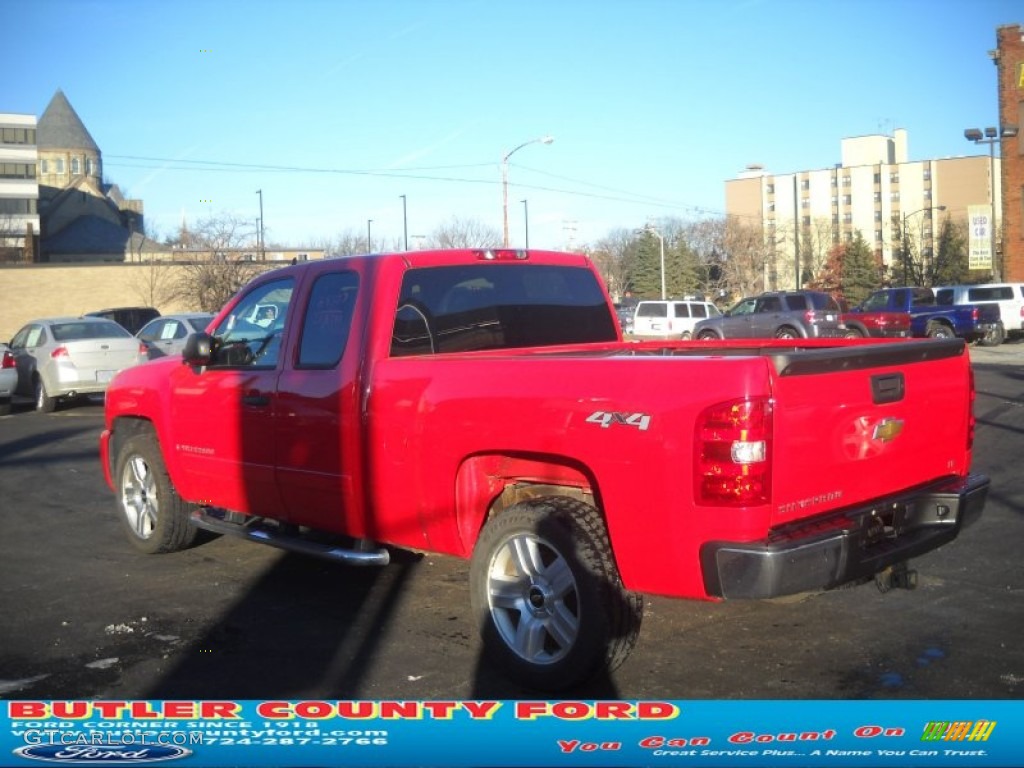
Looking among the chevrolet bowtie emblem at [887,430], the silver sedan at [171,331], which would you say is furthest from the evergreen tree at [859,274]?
the chevrolet bowtie emblem at [887,430]

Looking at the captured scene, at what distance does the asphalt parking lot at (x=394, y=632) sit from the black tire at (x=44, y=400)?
37.9ft

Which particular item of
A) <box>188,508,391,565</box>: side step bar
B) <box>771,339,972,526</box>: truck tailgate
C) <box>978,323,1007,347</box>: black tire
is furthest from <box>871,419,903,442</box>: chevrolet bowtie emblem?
<box>978,323,1007,347</box>: black tire

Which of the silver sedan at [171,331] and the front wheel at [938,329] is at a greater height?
the silver sedan at [171,331]

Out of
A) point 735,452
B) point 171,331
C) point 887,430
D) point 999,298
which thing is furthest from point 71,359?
point 999,298

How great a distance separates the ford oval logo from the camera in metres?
3.25

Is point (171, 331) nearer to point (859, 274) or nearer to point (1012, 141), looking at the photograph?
point (1012, 141)

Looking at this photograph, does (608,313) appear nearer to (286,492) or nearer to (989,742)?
(286,492)

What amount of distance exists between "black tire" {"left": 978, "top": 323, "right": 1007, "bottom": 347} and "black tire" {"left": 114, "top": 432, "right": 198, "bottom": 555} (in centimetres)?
2955

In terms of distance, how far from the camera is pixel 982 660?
490 centimetres

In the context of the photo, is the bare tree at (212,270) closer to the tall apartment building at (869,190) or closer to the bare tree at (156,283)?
the bare tree at (156,283)

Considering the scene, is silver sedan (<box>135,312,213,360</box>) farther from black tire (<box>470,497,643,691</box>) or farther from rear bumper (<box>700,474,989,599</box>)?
rear bumper (<box>700,474,989,599</box>)

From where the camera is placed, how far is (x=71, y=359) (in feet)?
60.5

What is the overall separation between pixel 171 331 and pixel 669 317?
23.6 meters

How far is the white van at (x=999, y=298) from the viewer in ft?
108
